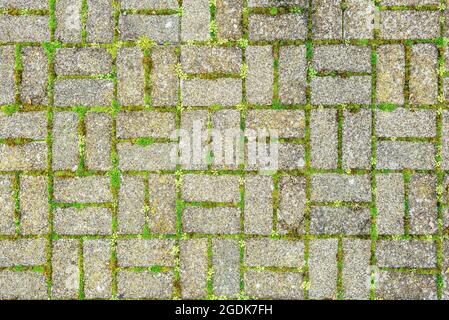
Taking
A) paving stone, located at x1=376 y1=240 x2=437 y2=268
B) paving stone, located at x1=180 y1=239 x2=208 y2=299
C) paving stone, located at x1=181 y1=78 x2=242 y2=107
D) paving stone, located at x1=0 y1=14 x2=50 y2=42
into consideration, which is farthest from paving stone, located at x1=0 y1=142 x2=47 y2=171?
paving stone, located at x1=376 y1=240 x2=437 y2=268

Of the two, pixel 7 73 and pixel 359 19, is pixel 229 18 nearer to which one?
pixel 359 19

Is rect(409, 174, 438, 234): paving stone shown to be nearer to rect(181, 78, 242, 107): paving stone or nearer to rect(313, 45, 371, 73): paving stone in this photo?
rect(313, 45, 371, 73): paving stone

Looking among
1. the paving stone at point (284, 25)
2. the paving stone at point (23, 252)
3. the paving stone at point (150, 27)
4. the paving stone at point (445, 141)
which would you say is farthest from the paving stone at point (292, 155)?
the paving stone at point (23, 252)

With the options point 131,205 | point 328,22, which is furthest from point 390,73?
point 131,205

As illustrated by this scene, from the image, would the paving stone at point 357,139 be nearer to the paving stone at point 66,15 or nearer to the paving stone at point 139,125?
the paving stone at point 139,125
